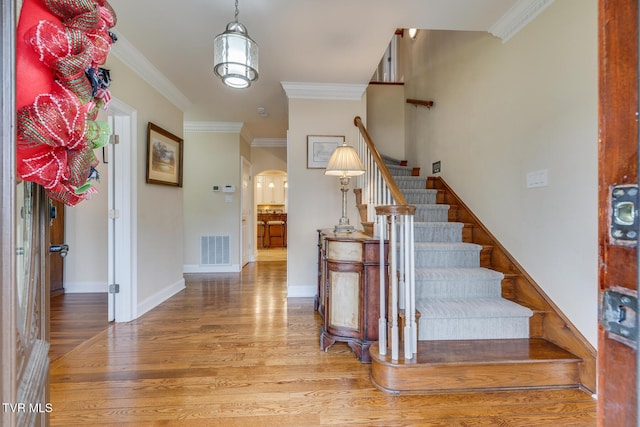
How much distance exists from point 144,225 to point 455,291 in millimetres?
3077


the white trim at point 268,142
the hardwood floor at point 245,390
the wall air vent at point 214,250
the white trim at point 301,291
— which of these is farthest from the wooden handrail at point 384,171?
the wall air vent at point 214,250

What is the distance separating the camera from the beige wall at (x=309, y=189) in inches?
142

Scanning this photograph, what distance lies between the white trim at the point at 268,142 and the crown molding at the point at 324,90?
2586mm

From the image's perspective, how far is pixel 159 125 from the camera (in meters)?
3.40

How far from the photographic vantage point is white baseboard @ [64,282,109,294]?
387 cm

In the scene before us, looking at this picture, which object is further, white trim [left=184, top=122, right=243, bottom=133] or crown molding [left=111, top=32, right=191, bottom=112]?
white trim [left=184, top=122, right=243, bottom=133]

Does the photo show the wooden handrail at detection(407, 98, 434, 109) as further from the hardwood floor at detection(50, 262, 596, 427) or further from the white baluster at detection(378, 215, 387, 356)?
the hardwood floor at detection(50, 262, 596, 427)

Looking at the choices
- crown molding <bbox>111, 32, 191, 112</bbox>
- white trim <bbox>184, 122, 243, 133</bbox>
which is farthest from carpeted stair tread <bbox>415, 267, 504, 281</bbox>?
white trim <bbox>184, 122, 243, 133</bbox>

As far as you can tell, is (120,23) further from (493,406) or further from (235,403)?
(493,406)

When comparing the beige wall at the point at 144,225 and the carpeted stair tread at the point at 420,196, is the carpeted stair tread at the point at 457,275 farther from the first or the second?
the beige wall at the point at 144,225

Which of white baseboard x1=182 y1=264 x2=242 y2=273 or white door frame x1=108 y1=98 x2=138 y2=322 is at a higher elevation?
white door frame x1=108 y1=98 x2=138 y2=322

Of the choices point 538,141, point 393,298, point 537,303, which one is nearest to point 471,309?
point 537,303

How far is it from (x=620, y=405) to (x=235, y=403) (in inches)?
66.8

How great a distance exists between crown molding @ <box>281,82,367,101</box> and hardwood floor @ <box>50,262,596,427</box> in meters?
2.67
